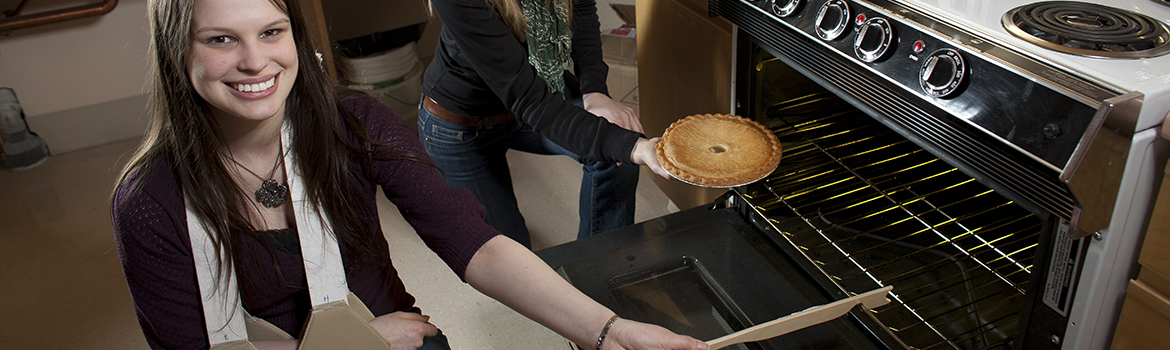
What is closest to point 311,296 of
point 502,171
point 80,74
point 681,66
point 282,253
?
point 282,253

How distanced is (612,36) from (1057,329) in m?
2.09

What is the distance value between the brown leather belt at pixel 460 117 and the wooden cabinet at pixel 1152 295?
1.17 meters

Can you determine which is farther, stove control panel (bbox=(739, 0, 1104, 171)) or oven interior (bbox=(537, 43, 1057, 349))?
oven interior (bbox=(537, 43, 1057, 349))

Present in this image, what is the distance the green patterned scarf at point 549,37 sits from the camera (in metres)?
1.49

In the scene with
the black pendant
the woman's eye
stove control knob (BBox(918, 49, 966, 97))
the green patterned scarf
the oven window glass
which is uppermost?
the woman's eye

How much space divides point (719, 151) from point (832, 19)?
0.35 meters

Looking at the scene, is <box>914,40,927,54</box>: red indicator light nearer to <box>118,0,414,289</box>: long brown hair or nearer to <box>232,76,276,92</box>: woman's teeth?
<box>118,0,414,289</box>: long brown hair

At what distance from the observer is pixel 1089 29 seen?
2.62 feet

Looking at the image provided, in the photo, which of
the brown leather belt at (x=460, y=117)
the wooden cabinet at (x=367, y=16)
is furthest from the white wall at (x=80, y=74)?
the brown leather belt at (x=460, y=117)

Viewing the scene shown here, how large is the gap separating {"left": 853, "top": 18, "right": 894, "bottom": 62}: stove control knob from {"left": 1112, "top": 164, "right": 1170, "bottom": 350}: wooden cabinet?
34 cm

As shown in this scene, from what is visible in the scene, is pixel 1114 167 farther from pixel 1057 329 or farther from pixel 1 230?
pixel 1 230

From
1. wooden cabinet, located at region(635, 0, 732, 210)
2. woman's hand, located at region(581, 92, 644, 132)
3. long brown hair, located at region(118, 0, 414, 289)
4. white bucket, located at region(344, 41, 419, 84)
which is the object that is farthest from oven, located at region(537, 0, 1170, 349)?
white bucket, located at region(344, 41, 419, 84)

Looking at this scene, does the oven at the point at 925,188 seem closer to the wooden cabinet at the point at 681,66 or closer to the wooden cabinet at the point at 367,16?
the wooden cabinet at the point at 681,66

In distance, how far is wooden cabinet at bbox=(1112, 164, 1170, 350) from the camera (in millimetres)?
725
